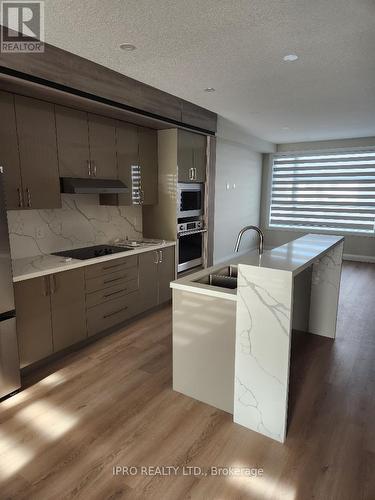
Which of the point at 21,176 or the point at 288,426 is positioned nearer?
the point at 288,426

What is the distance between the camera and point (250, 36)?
2.27 meters

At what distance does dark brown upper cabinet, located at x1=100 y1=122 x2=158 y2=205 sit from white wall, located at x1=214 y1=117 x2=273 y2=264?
61.1 inches

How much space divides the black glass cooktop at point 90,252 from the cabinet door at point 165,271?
0.56 m

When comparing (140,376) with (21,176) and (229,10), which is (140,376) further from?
(229,10)

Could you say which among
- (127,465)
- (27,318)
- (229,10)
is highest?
(229,10)

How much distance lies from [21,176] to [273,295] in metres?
2.25

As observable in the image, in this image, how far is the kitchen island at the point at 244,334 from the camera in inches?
76.7

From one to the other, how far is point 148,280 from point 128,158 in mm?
1457

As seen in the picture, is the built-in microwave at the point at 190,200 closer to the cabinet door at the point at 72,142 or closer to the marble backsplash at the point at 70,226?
the marble backsplash at the point at 70,226

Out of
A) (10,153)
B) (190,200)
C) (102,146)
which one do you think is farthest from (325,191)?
(10,153)

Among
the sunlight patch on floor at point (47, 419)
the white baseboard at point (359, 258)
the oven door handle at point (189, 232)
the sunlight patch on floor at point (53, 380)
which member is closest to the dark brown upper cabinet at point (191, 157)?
the oven door handle at point (189, 232)

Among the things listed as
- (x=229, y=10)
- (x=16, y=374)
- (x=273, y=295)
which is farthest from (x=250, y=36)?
(x=16, y=374)

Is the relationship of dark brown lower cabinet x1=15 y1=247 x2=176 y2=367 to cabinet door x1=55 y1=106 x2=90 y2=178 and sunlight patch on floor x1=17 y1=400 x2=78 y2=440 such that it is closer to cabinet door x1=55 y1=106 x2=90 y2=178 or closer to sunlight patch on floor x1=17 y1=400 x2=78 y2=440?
Result: sunlight patch on floor x1=17 y1=400 x2=78 y2=440

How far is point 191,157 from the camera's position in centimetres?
437
